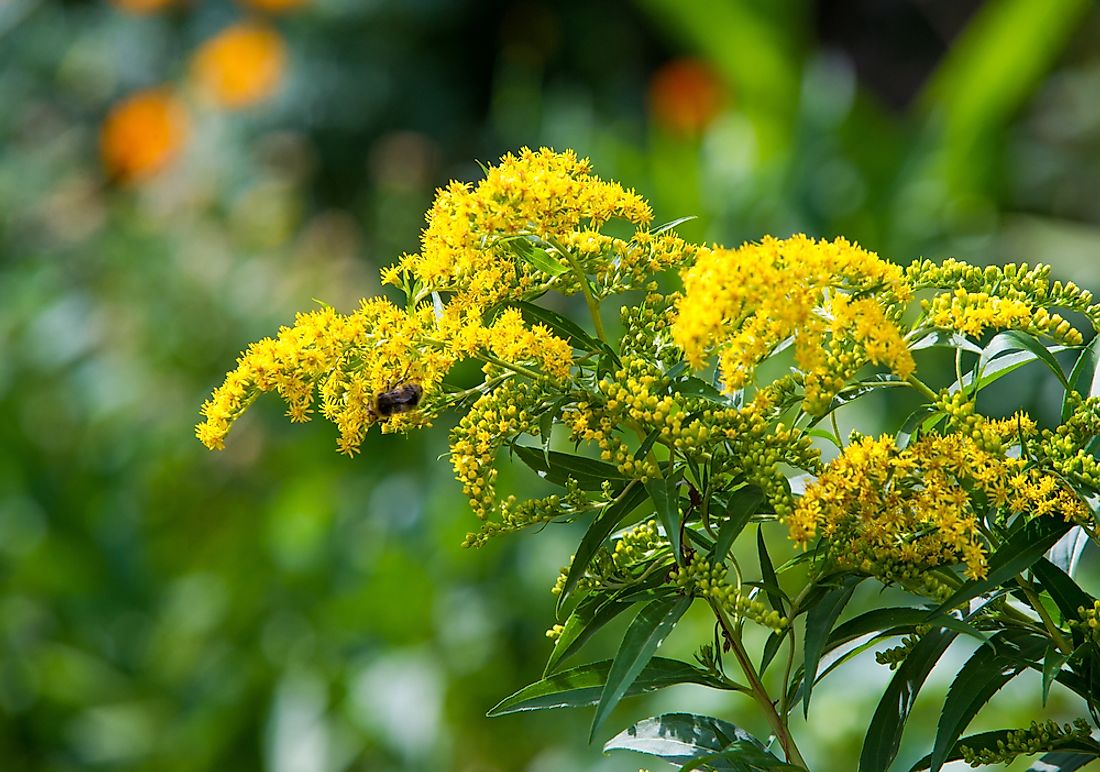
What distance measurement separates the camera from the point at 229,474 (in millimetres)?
4707

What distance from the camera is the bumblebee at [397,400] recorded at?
1.13m

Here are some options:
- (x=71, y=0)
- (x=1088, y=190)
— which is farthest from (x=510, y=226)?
(x=71, y=0)

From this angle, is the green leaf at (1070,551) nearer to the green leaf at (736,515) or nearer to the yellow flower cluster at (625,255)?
the green leaf at (736,515)

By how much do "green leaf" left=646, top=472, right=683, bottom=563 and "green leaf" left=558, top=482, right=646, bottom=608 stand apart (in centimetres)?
4

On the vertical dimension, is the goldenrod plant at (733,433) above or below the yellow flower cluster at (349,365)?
below

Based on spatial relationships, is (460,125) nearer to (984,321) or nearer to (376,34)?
(376,34)

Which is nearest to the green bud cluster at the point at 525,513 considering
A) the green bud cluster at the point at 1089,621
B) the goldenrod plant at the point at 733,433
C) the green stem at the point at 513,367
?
the goldenrod plant at the point at 733,433

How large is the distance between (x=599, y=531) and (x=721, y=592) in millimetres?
123

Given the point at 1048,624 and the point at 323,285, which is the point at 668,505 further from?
the point at 323,285

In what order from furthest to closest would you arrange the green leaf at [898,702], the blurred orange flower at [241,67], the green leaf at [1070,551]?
the blurred orange flower at [241,67] < the green leaf at [1070,551] < the green leaf at [898,702]

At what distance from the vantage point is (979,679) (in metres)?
1.08

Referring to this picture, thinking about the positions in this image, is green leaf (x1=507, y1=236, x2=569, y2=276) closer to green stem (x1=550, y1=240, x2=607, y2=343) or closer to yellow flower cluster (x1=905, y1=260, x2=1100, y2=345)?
green stem (x1=550, y1=240, x2=607, y2=343)

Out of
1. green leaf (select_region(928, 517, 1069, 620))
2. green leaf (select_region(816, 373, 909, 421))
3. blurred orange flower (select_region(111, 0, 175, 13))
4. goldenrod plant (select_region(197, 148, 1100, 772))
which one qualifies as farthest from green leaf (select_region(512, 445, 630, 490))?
blurred orange flower (select_region(111, 0, 175, 13))

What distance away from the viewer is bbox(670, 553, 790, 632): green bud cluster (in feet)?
3.31
